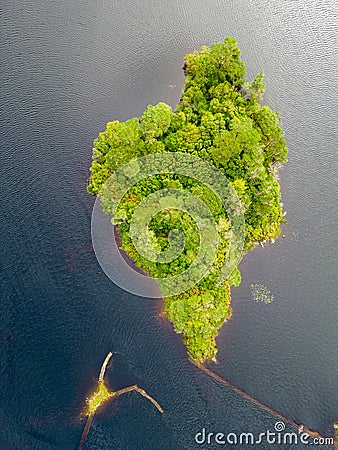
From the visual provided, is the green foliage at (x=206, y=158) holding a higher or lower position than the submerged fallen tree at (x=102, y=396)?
higher

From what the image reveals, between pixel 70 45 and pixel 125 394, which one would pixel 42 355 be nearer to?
pixel 125 394

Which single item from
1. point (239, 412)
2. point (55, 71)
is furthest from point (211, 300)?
point (55, 71)
